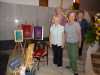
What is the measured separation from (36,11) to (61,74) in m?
2.51

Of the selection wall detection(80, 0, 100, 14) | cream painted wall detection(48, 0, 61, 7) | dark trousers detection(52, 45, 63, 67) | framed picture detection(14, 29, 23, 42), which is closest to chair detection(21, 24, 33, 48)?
framed picture detection(14, 29, 23, 42)

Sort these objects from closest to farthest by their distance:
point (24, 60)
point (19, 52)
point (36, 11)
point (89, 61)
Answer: point (24, 60)
point (19, 52)
point (89, 61)
point (36, 11)

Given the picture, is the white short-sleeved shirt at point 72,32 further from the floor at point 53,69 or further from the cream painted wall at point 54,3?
the cream painted wall at point 54,3

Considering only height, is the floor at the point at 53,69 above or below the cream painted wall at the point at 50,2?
below

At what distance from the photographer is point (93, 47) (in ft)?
25.9

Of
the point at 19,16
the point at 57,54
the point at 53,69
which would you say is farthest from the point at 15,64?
the point at 19,16

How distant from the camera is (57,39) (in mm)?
7445

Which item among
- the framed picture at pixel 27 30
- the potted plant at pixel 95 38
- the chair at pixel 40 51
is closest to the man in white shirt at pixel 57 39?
the chair at pixel 40 51

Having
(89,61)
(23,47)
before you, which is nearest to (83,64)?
(89,61)

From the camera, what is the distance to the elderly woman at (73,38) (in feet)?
23.6

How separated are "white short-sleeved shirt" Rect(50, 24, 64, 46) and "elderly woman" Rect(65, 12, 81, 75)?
147 mm

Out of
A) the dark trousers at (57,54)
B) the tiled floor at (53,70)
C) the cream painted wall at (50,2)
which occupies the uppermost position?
the cream painted wall at (50,2)

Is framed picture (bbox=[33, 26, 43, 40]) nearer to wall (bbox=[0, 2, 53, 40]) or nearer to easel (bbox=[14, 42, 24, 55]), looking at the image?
wall (bbox=[0, 2, 53, 40])

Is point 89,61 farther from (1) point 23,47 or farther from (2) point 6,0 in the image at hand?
(2) point 6,0
